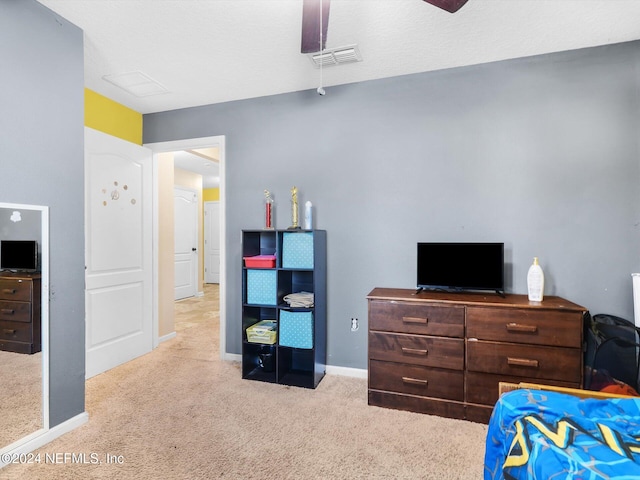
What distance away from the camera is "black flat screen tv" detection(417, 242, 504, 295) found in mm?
2490

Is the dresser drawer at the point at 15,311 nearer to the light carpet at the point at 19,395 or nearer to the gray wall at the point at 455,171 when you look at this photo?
the light carpet at the point at 19,395

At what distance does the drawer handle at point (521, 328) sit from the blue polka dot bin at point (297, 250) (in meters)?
1.52

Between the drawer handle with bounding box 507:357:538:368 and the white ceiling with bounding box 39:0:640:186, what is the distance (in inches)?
86.9

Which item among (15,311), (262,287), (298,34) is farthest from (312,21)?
(15,311)

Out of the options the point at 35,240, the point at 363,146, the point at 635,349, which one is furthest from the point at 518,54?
the point at 35,240

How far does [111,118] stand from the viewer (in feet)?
10.9

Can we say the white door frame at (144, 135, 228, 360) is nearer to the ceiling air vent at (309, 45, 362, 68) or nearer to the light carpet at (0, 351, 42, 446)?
the ceiling air vent at (309, 45, 362, 68)

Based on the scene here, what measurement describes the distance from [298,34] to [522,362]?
266 cm

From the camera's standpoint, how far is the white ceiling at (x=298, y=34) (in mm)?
2020

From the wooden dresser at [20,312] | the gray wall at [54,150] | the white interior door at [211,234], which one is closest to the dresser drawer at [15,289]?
the wooden dresser at [20,312]

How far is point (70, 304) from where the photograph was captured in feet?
7.23

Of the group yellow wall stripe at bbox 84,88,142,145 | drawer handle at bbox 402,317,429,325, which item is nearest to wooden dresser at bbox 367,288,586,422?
drawer handle at bbox 402,317,429,325

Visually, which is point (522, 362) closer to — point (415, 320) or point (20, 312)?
point (415, 320)

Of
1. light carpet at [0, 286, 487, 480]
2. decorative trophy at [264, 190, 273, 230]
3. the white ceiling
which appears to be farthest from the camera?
decorative trophy at [264, 190, 273, 230]
